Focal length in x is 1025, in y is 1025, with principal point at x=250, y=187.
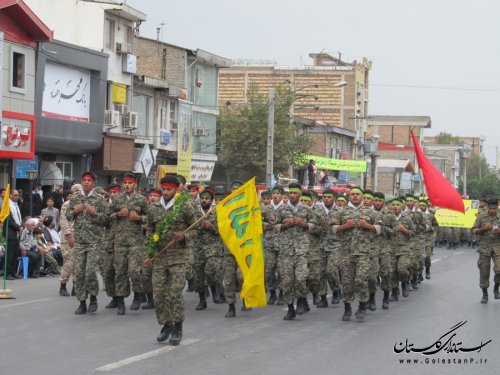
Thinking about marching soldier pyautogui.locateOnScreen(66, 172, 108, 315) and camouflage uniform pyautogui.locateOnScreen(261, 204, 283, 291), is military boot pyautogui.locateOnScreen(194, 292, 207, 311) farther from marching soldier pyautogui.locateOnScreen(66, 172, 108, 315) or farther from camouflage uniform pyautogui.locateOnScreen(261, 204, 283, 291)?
marching soldier pyautogui.locateOnScreen(66, 172, 108, 315)

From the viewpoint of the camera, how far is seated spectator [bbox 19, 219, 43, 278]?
22062mm

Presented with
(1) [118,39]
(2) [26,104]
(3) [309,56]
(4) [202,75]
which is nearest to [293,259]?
(2) [26,104]

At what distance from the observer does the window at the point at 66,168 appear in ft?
116

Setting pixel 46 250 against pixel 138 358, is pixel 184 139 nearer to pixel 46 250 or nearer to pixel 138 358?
pixel 46 250

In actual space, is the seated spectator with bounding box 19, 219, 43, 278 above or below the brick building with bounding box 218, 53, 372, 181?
below

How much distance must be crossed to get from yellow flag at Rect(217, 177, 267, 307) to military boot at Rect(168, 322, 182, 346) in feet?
6.88

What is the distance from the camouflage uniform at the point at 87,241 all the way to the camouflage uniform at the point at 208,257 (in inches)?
79.9

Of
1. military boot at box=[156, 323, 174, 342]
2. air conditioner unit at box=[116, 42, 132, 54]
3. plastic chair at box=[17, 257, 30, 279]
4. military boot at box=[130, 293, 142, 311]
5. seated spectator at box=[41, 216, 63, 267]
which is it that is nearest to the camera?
military boot at box=[156, 323, 174, 342]

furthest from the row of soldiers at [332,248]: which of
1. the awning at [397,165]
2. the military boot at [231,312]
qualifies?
the awning at [397,165]

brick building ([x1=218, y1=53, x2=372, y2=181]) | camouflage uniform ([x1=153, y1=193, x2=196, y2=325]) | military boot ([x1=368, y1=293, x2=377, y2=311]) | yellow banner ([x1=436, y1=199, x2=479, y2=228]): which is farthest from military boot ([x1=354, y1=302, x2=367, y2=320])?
brick building ([x1=218, y1=53, x2=372, y2=181])

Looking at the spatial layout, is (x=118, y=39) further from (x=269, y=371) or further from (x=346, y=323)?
(x=269, y=371)

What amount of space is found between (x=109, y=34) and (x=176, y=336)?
28618 millimetres

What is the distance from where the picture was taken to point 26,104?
30.9m

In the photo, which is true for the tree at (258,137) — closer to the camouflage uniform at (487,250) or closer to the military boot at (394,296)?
the military boot at (394,296)
